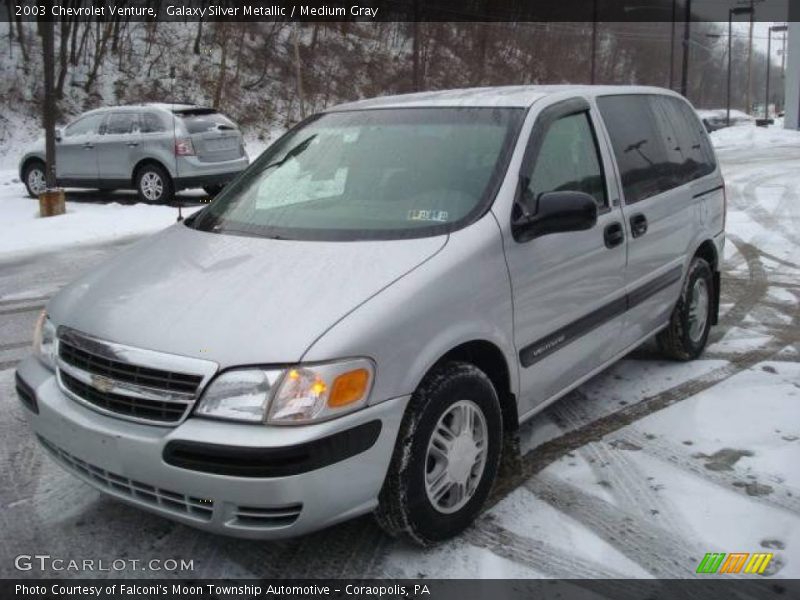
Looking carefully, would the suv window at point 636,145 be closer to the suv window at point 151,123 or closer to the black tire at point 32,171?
the suv window at point 151,123

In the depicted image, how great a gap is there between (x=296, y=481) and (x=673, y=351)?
325 centimetres

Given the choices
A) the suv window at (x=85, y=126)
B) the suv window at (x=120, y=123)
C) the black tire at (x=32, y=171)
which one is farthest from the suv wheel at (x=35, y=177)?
the suv window at (x=120, y=123)

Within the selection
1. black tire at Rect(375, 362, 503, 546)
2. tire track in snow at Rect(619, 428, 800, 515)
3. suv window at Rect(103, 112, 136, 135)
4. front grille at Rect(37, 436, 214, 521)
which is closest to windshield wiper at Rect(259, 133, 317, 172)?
black tire at Rect(375, 362, 503, 546)

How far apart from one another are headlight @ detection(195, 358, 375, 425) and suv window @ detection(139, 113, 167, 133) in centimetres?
1147

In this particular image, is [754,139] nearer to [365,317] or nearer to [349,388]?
[365,317]

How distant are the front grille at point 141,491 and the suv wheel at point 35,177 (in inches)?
502

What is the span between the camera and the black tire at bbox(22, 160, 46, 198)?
1415 cm

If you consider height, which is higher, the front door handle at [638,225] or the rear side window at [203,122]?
the rear side window at [203,122]

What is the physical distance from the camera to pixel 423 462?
274 centimetres

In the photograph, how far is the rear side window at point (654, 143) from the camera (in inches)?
162

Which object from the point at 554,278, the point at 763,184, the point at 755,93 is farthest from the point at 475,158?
the point at 755,93

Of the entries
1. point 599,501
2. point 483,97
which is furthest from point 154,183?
point 599,501

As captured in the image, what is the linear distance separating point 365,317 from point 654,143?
8.74 feet

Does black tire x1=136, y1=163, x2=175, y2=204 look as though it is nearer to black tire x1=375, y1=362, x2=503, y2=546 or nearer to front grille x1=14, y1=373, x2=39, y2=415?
front grille x1=14, y1=373, x2=39, y2=415
